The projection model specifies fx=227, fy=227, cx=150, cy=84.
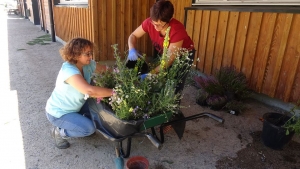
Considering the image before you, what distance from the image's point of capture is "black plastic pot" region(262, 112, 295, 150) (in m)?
2.22

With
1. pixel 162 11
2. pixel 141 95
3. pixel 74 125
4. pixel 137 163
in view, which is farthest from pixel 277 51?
pixel 74 125

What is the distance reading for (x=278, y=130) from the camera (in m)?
2.21

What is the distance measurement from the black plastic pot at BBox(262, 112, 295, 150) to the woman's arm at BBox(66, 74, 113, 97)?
1662 millimetres

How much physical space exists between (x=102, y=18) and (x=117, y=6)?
1.37 feet

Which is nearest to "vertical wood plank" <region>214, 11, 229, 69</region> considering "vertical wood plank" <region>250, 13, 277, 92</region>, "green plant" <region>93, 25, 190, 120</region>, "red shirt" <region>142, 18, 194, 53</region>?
"vertical wood plank" <region>250, 13, 277, 92</region>

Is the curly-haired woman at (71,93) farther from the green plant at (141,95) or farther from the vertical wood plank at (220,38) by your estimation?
the vertical wood plank at (220,38)

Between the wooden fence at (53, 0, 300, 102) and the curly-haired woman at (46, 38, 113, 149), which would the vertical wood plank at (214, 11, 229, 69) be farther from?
the curly-haired woman at (46, 38, 113, 149)

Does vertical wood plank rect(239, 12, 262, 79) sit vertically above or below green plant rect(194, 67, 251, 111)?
above

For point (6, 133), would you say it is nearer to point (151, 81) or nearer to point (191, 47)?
point (151, 81)

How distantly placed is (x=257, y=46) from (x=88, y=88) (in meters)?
2.63

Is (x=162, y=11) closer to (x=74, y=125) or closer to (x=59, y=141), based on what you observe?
(x=74, y=125)

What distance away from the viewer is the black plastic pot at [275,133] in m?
2.22

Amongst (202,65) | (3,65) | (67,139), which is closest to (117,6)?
(202,65)

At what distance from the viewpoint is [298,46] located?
2.82m
